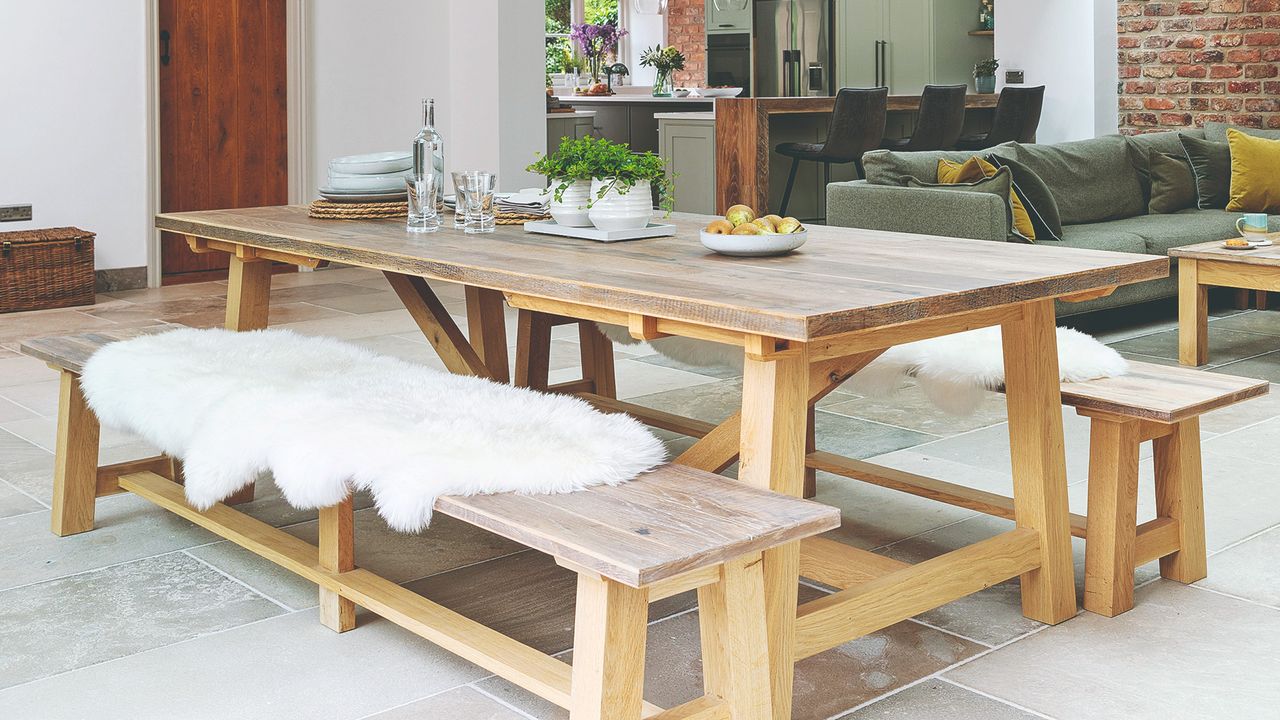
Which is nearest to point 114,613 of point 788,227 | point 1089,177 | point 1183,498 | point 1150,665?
point 788,227

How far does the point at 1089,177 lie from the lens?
5.71 meters

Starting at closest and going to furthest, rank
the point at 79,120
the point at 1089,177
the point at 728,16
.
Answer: the point at 1089,177 < the point at 79,120 < the point at 728,16

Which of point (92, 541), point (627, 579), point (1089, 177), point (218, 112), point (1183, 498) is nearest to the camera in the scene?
point (627, 579)

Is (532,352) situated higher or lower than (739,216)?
lower

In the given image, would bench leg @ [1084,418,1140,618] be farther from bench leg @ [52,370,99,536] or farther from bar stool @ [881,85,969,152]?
bar stool @ [881,85,969,152]

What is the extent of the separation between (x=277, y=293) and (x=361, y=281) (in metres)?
0.61

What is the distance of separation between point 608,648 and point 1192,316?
11.8 ft

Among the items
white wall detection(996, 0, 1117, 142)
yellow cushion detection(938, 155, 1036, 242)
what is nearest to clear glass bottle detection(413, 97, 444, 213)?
yellow cushion detection(938, 155, 1036, 242)

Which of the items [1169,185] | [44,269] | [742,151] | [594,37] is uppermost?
[594,37]

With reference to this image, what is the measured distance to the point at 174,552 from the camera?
2.74 m

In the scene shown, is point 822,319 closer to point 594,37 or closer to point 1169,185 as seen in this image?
point 1169,185

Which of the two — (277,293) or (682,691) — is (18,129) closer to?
(277,293)

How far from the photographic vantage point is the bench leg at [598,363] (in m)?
3.70

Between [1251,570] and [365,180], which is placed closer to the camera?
[1251,570]
